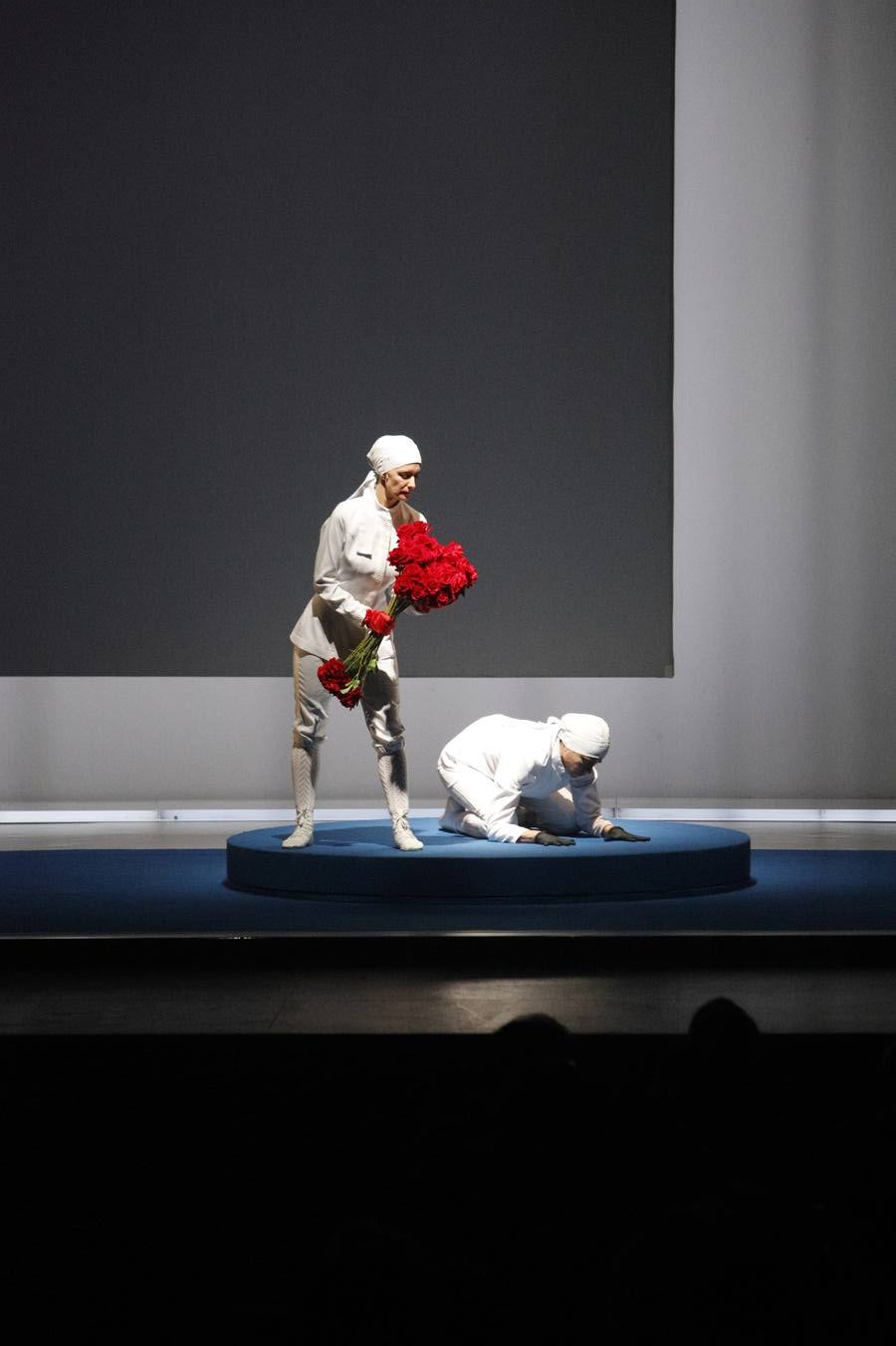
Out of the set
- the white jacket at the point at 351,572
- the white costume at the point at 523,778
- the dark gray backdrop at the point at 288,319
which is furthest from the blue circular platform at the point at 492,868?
the dark gray backdrop at the point at 288,319

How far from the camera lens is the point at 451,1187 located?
1.67 m

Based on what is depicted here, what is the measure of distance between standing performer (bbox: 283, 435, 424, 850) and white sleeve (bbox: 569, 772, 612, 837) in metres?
0.64

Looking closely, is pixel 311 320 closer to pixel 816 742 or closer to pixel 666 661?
pixel 666 661

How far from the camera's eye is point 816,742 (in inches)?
370

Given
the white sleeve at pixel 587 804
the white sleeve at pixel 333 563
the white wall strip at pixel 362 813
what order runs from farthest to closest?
the white wall strip at pixel 362 813, the white sleeve at pixel 587 804, the white sleeve at pixel 333 563

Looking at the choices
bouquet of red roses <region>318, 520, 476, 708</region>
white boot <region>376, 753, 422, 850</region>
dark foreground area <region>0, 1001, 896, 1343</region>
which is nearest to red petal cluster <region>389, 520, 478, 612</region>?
bouquet of red roses <region>318, 520, 476, 708</region>

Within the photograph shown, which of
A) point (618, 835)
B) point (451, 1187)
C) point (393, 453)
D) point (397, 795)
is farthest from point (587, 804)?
point (451, 1187)

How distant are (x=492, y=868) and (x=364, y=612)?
1.00 meters

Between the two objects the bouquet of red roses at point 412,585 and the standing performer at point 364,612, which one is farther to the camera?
the standing performer at point 364,612

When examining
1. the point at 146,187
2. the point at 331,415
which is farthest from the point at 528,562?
the point at 146,187

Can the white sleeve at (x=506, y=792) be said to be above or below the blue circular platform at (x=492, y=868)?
above

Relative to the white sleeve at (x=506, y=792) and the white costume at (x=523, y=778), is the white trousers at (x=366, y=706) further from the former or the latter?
the white sleeve at (x=506, y=792)

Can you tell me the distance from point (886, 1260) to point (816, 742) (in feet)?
26.7

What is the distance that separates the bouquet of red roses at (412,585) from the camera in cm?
509
